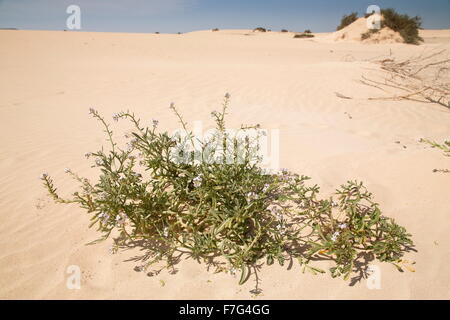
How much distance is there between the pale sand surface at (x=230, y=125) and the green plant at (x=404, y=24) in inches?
561

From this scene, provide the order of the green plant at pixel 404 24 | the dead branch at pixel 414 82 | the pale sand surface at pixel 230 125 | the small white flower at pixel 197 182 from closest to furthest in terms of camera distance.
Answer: the pale sand surface at pixel 230 125 < the small white flower at pixel 197 182 < the dead branch at pixel 414 82 < the green plant at pixel 404 24

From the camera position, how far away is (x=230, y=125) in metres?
5.41

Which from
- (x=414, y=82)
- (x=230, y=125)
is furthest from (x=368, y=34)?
(x=230, y=125)

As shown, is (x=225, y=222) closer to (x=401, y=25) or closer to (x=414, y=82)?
(x=414, y=82)

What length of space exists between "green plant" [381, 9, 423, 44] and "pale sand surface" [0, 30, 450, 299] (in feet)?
46.8

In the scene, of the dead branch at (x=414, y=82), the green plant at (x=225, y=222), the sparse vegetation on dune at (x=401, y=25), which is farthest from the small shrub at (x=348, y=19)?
the green plant at (x=225, y=222)

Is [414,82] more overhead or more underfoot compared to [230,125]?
more overhead

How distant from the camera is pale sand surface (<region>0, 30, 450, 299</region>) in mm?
2191

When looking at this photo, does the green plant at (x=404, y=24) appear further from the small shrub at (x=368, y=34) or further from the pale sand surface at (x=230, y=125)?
the pale sand surface at (x=230, y=125)

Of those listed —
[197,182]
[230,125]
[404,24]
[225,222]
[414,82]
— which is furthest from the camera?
[404,24]

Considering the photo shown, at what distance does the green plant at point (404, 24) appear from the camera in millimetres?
19561

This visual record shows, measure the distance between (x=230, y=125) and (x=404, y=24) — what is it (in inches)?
838

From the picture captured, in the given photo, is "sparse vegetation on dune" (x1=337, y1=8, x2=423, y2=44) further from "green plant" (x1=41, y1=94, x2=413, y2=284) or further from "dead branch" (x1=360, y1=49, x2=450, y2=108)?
"green plant" (x1=41, y1=94, x2=413, y2=284)
